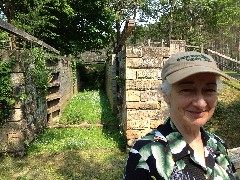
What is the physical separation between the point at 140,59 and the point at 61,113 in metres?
6.07

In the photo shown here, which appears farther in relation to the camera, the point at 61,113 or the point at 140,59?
the point at 61,113

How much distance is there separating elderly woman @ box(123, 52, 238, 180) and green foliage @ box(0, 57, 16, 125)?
5.46 meters

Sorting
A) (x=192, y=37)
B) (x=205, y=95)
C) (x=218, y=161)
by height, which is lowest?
(x=218, y=161)

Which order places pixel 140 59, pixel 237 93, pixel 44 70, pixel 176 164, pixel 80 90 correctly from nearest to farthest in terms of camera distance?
pixel 176 164
pixel 140 59
pixel 44 70
pixel 237 93
pixel 80 90

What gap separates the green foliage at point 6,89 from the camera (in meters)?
6.42

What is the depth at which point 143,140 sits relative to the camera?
5.40 ft

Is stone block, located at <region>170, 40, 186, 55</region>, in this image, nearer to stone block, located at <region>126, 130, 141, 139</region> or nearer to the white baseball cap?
stone block, located at <region>126, 130, 141, 139</region>

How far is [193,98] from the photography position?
1727 mm

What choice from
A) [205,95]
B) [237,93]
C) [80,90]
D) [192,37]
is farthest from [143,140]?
[192,37]

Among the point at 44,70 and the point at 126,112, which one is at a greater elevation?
the point at 44,70

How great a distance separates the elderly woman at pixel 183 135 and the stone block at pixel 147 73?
4676mm

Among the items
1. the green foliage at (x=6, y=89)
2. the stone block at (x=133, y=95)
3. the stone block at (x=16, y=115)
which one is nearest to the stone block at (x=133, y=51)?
the stone block at (x=133, y=95)

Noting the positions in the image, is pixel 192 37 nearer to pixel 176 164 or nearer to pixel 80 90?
pixel 80 90

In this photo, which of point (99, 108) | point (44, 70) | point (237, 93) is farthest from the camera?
point (99, 108)
